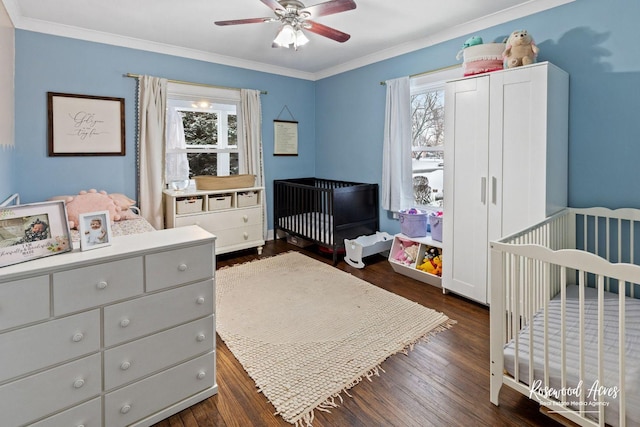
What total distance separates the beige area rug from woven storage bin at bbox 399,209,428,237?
74cm

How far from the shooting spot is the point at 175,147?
406 centimetres

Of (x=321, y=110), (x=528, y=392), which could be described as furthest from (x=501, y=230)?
(x=321, y=110)

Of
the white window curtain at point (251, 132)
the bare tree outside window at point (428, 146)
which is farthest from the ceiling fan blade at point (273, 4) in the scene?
the white window curtain at point (251, 132)

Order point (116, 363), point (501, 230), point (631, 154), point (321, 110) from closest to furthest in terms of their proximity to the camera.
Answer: point (116, 363) → point (631, 154) → point (501, 230) → point (321, 110)

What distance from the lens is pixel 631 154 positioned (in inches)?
89.0

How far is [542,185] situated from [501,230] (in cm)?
42

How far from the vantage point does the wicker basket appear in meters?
3.82

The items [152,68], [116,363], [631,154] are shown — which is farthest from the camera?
[152,68]

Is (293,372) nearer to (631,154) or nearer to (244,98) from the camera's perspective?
(631,154)

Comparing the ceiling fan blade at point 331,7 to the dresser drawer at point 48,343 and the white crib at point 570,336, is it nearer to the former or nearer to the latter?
the white crib at point 570,336

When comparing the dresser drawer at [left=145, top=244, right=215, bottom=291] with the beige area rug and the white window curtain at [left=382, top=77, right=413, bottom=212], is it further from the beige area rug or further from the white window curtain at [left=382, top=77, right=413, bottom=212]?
the white window curtain at [left=382, top=77, right=413, bottom=212]

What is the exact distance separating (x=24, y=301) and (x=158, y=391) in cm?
67

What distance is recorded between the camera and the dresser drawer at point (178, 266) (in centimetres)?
146

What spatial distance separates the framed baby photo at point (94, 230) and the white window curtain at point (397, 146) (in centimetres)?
298
